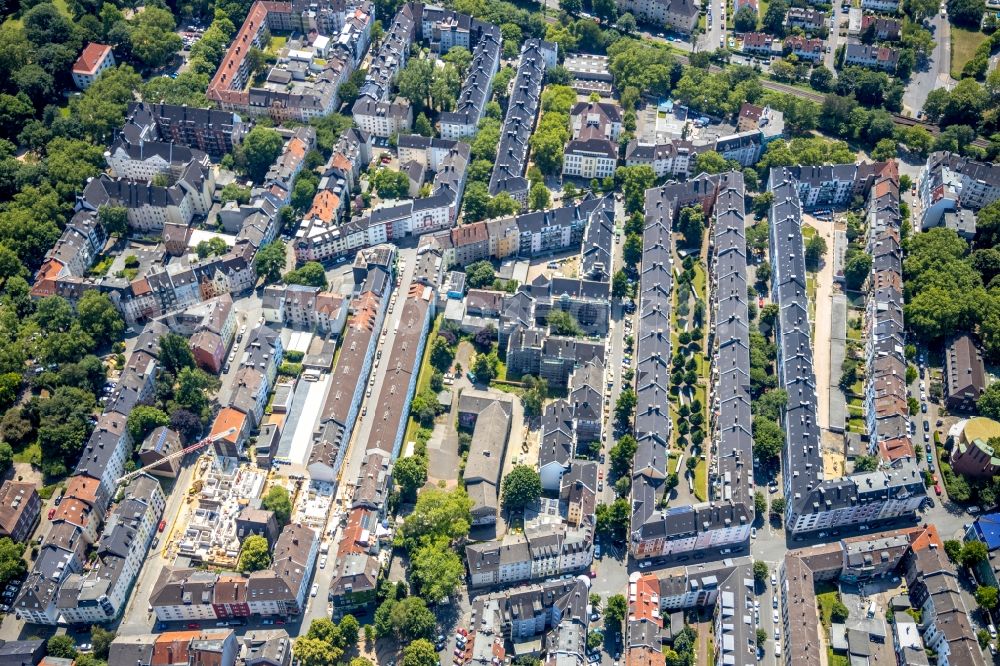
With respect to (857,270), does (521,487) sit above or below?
below

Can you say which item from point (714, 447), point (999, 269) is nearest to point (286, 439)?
point (714, 447)

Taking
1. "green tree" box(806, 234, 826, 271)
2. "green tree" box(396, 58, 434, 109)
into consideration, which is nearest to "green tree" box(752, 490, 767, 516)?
"green tree" box(806, 234, 826, 271)

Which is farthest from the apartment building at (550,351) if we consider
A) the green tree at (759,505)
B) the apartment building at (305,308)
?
the green tree at (759,505)

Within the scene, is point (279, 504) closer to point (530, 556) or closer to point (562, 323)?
point (530, 556)

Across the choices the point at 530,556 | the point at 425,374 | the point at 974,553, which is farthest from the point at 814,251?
the point at 530,556

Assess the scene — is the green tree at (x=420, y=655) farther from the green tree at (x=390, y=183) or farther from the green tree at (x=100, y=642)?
the green tree at (x=390, y=183)

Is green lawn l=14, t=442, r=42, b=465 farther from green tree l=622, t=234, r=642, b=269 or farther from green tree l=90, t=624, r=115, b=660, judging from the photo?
green tree l=622, t=234, r=642, b=269
